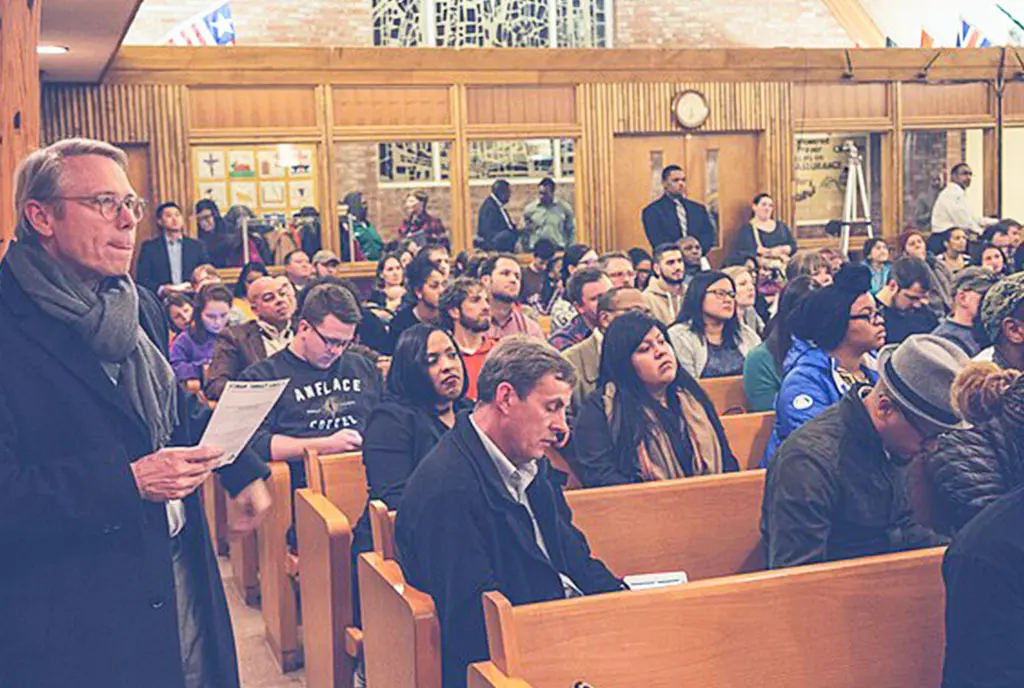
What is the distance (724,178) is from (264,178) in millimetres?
4736

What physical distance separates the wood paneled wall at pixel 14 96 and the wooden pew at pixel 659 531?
1370 mm

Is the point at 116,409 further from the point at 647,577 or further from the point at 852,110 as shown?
the point at 852,110

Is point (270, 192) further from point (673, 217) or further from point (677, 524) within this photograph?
point (677, 524)

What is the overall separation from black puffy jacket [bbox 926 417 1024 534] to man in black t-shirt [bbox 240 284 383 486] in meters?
2.26

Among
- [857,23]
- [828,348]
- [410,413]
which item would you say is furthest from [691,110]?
[410,413]

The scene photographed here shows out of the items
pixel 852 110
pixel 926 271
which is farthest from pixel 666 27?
pixel 926 271

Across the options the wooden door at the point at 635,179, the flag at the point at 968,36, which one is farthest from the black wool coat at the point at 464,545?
the flag at the point at 968,36

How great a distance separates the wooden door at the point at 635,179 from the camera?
13953 millimetres

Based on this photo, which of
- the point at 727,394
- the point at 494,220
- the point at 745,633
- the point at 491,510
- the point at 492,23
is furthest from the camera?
the point at 492,23

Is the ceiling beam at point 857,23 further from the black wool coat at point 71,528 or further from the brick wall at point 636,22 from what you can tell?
the black wool coat at point 71,528

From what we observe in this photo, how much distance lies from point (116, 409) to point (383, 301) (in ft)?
25.2

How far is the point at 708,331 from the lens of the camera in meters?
6.94

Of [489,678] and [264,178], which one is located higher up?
[264,178]

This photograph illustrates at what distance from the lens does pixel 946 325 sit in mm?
5996
